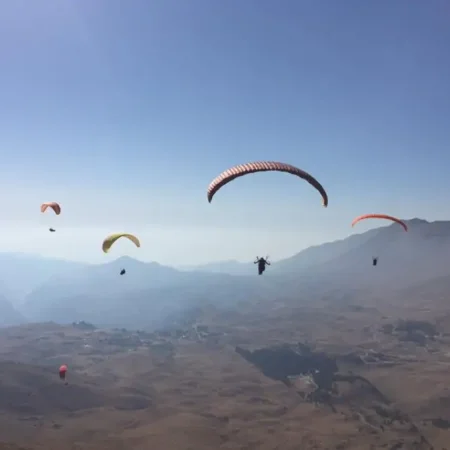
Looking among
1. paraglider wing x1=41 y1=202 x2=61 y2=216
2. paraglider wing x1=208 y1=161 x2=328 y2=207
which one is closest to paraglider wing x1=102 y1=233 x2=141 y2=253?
paraglider wing x1=41 y1=202 x2=61 y2=216

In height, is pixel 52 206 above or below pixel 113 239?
above

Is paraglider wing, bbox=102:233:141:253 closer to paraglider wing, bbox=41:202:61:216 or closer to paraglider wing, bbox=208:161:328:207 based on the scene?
paraglider wing, bbox=41:202:61:216

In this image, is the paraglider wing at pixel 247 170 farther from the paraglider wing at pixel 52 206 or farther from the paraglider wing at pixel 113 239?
the paraglider wing at pixel 52 206

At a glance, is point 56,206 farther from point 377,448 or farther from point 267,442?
point 377,448

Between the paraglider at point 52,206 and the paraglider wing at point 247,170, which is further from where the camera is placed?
the paraglider at point 52,206

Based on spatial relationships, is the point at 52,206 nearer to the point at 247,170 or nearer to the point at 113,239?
the point at 113,239

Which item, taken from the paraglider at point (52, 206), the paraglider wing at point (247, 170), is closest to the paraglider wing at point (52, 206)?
the paraglider at point (52, 206)

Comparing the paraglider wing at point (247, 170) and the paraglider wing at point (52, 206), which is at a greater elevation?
the paraglider wing at point (52, 206)

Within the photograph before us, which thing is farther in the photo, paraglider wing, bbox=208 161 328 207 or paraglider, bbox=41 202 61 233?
paraglider, bbox=41 202 61 233

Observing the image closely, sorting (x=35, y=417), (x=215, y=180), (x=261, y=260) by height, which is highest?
(x=215, y=180)

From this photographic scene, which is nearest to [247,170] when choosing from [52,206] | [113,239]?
[113,239]

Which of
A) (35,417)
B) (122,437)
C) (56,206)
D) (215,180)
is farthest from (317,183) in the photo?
(35,417)
